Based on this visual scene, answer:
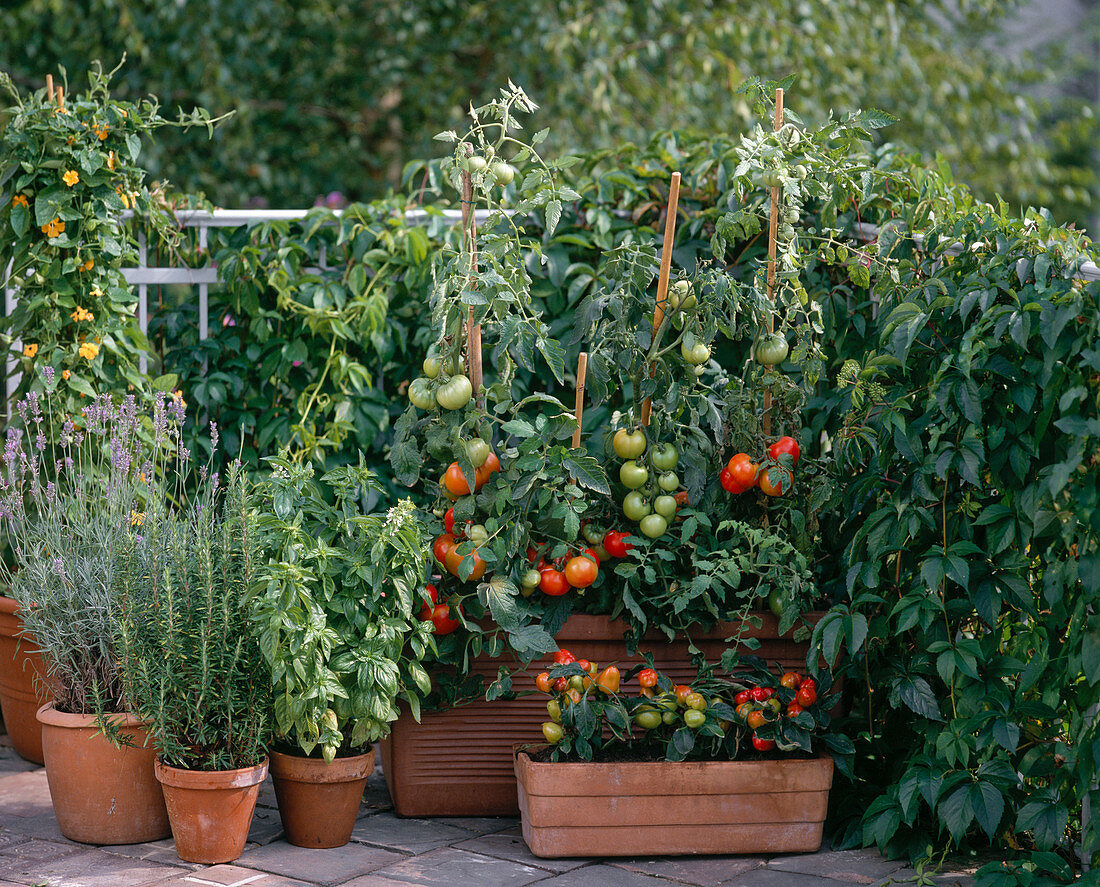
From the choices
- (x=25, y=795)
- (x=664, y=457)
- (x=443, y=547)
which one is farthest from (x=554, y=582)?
(x=25, y=795)

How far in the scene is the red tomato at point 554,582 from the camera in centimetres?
273

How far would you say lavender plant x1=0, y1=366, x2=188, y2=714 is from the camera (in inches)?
104

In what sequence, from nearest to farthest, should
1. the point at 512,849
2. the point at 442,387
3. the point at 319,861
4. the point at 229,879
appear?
1. the point at 229,879
2. the point at 319,861
3. the point at 512,849
4. the point at 442,387

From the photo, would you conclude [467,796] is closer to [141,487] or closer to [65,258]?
[141,487]

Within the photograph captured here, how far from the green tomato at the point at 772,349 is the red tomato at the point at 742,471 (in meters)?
0.24

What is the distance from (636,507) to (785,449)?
382 mm

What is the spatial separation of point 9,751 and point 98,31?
4219mm

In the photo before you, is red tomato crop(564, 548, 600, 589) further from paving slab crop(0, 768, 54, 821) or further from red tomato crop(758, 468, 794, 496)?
paving slab crop(0, 768, 54, 821)

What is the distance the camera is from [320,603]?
2.52 meters

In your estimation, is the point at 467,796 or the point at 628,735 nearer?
the point at 628,735

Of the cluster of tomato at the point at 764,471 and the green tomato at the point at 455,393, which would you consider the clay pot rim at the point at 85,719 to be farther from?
the cluster of tomato at the point at 764,471

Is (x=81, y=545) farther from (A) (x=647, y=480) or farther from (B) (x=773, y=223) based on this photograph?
(B) (x=773, y=223)

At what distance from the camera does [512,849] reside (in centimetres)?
265

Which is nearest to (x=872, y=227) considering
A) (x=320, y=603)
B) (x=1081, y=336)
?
(x=1081, y=336)
